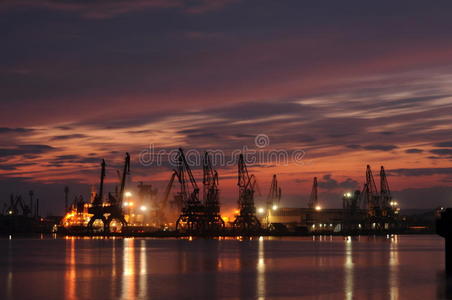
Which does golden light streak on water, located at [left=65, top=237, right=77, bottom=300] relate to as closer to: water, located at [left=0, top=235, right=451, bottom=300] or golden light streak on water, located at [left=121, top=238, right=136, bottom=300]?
water, located at [left=0, top=235, right=451, bottom=300]

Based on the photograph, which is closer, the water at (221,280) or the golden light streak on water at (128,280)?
the golden light streak on water at (128,280)

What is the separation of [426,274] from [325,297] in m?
20.8

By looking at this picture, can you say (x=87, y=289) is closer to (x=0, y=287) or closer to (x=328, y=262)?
(x=0, y=287)

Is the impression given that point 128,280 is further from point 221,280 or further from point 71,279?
point 221,280

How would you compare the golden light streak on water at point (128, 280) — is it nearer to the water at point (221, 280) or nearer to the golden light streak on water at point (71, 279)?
the water at point (221, 280)

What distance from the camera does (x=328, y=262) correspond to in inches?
3285

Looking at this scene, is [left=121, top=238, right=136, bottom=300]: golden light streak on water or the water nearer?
[left=121, top=238, right=136, bottom=300]: golden light streak on water

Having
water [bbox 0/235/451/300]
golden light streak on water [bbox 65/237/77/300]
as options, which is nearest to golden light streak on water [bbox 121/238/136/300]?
water [bbox 0/235/451/300]

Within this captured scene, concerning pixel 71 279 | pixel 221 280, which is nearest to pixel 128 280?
pixel 71 279

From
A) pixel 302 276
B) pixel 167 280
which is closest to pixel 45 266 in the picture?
pixel 167 280

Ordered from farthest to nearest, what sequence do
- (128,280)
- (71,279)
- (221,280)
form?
(71,279), (221,280), (128,280)

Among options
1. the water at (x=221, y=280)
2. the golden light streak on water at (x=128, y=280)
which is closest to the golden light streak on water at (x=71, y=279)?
the water at (x=221, y=280)

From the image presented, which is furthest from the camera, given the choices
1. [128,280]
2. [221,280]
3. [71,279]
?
[71,279]

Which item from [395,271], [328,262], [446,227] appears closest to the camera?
[446,227]
